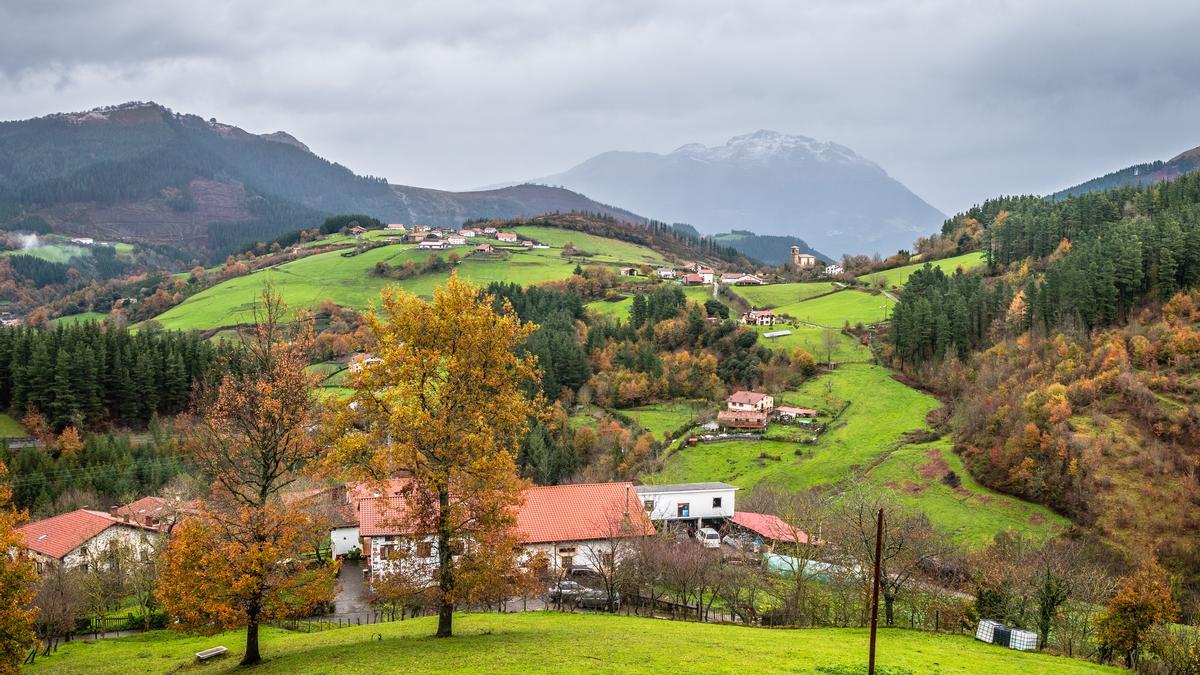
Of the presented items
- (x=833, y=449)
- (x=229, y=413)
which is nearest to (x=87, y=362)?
(x=229, y=413)

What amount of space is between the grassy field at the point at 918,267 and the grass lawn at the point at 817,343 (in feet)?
107

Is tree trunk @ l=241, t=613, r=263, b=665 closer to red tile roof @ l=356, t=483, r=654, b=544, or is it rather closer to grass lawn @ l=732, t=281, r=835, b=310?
red tile roof @ l=356, t=483, r=654, b=544

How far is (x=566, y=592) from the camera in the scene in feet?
131

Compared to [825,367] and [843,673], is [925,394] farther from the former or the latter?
[843,673]

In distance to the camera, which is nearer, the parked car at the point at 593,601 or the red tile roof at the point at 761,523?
the parked car at the point at 593,601

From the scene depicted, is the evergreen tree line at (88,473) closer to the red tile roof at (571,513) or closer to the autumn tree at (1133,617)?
the red tile roof at (571,513)

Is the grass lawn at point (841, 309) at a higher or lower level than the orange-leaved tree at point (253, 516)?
higher

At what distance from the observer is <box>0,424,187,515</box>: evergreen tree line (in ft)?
203

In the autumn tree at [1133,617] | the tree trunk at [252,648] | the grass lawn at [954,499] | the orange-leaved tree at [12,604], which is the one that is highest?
the orange-leaved tree at [12,604]

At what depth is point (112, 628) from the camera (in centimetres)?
3638

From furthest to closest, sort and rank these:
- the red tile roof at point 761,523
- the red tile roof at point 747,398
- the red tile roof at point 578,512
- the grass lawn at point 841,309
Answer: the grass lawn at point 841,309 → the red tile roof at point 747,398 → the red tile roof at point 761,523 → the red tile roof at point 578,512

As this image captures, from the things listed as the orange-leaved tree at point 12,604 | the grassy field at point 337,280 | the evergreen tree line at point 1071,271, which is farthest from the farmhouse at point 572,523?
the grassy field at point 337,280

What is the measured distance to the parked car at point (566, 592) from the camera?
38.5 meters

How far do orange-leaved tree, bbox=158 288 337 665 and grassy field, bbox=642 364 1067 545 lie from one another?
5007 centimetres
